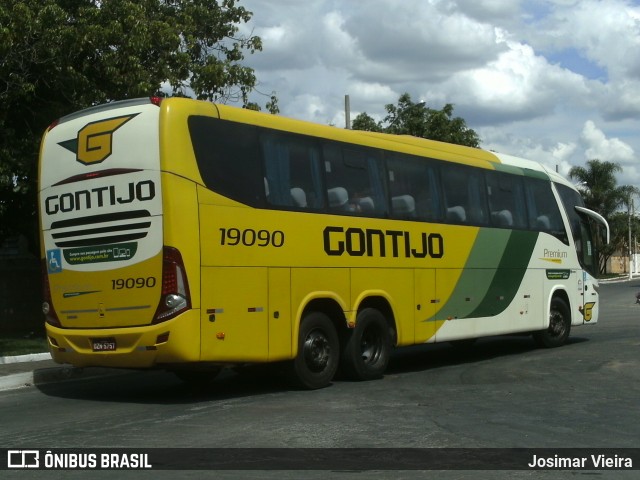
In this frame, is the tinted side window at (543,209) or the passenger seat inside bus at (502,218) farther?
the tinted side window at (543,209)

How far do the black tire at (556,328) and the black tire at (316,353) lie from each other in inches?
268

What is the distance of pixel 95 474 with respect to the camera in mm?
6855

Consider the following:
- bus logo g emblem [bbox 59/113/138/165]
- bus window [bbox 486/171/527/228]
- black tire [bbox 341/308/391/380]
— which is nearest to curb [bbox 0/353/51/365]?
bus logo g emblem [bbox 59/113/138/165]

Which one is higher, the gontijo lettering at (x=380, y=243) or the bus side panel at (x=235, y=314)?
the gontijo lettering at (x=380, y=243)

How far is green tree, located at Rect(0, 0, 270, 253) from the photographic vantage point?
1659 centimetres

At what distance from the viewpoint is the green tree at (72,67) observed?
16594mm

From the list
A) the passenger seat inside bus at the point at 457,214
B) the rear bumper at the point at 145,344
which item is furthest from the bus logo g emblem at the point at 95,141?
the passenger seat inside bus at the point at 457,214

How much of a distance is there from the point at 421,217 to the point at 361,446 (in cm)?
656

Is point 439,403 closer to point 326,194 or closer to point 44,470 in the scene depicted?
point 326,194

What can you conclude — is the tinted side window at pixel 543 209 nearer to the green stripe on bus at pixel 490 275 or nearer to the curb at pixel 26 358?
the green stripe on bus at pixel 490 275

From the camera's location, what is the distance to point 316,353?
11734 mm

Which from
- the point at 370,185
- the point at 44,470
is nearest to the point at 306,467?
the point at 44,470

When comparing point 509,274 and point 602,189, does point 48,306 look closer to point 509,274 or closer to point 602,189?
point 509,274

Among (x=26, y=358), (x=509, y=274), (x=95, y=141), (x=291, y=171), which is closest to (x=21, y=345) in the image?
(x=26, y=358)
